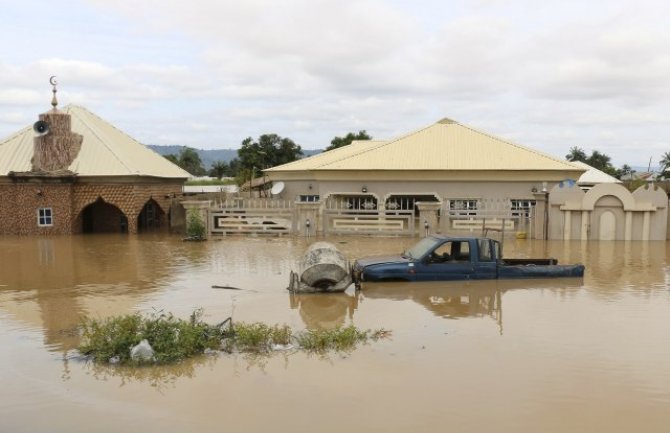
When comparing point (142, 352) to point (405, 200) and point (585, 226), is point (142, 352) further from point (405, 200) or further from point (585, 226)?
point (405, 200)

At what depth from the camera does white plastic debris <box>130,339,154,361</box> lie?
8.18m

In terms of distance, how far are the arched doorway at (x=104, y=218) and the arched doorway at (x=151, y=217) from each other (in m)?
1.20

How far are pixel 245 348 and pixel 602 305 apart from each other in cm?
728

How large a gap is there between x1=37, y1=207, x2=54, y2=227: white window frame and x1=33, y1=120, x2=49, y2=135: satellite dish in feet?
10.6

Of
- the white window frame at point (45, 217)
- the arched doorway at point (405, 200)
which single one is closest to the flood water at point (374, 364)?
the white window frame at point (45, 217)

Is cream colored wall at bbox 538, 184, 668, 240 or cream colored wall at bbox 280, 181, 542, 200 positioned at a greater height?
cream colored wall at bbox 280, 181, 542, 200

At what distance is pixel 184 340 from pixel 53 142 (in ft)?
66.0

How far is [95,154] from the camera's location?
26.1 m

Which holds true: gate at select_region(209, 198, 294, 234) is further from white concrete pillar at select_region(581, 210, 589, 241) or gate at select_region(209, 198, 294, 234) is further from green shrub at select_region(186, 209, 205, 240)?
white concrete pillar at select_region(581, 210, 589, 241)

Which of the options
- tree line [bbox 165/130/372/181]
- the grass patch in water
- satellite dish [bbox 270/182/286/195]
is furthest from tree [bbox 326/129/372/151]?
the grass patch in water

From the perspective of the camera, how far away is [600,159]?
269 feet

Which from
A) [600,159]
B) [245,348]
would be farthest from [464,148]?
[600,159]

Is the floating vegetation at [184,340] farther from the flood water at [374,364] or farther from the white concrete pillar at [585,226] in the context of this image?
the white concrete pillar at [585,226]

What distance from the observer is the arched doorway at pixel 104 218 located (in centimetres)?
2709
